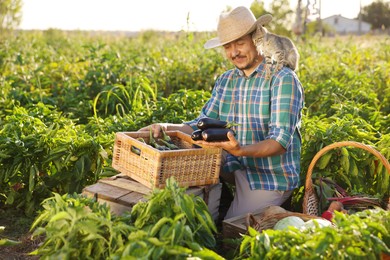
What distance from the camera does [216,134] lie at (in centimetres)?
297

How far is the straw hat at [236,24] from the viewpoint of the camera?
11.0ft

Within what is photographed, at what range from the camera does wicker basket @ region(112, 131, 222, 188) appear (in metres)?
2.94

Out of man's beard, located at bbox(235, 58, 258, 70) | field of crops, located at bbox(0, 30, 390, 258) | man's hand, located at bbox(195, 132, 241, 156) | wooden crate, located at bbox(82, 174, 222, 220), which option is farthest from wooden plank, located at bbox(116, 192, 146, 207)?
man's beard, located at bbox(235, 58, 258, 70)

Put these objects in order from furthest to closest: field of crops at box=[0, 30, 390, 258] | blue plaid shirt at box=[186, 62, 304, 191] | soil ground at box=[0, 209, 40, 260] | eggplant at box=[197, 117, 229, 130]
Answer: field of crops at box=[0, 30, 390, 258] → soil ground at box=[0, 209, 40, 260] → blue plaid shirt at box=[186, 62, 304, 191] → eggplant at box=[197, 117, 229, 130]

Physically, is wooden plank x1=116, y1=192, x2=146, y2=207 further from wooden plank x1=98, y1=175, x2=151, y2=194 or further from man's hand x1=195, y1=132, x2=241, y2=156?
man's hand x1=195, y1=132, x2=241, y2=156

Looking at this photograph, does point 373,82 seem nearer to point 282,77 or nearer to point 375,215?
point 282,77

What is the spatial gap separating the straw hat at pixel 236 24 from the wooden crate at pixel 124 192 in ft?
2.79

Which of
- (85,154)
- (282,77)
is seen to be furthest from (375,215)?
(85,154)

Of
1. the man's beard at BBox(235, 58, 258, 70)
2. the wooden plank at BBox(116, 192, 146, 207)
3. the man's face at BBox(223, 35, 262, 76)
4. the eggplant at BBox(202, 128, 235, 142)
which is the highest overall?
the man's face at BBox(223, 35, 262, 76)

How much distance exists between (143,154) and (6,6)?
10081 mm

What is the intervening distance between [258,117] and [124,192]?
3.03ft

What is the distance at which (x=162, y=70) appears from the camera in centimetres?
666

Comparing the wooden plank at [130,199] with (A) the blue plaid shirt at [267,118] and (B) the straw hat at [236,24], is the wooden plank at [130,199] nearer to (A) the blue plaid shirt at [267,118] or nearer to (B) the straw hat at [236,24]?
(A) the blue plaid shirt at [267,118]

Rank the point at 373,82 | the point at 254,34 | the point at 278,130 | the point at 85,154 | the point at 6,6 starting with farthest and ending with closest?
the point at 6,6, the point at 373,82, the point at 85,154, the point at 254,34, the point at 278,130
